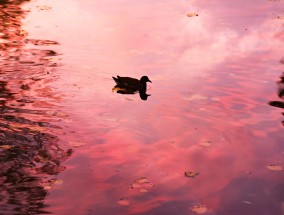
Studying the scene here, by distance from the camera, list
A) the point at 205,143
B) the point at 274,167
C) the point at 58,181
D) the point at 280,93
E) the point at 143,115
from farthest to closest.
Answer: the point at 280,93 < the point at 143,115 < the point at 205,143 < the point at 274,167 < the point at 58,181

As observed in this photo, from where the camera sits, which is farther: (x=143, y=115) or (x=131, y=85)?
(x=131, y=85)

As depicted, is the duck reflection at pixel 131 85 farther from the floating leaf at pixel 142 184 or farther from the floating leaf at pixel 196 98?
the floating leaf at pixel 142 184

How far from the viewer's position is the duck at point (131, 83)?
11.8 metres

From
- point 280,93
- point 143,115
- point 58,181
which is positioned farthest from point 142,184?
point 280,93

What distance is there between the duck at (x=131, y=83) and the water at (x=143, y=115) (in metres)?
0.29

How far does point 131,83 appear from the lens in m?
12.1

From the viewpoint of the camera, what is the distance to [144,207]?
7.14 meters

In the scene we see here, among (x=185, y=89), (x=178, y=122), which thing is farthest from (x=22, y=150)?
(x=185, y=89)

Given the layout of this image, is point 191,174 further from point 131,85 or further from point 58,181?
A: point 131,85

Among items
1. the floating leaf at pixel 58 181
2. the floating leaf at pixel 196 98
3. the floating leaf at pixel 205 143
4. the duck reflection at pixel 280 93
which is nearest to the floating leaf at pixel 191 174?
the floating leaf at pixel 205 143

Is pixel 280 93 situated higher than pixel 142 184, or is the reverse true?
pixel 280 93

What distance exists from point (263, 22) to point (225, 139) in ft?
30.7

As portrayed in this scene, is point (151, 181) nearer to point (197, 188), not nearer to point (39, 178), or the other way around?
point (197, 188)

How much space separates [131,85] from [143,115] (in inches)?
63.8
